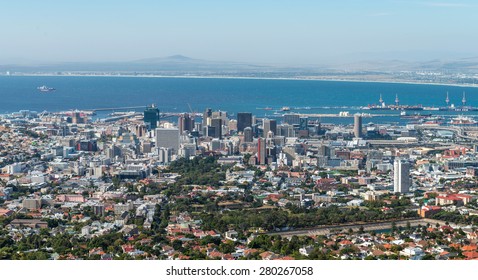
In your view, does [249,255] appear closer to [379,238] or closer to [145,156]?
[379,238]

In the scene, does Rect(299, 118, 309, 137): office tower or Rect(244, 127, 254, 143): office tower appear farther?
Rect(299, 118, 309, 137): office tower

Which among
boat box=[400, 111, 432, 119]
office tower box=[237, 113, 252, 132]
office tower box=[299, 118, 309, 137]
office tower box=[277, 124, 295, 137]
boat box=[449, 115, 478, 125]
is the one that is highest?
office tower box=[237, 113, 252, 132]

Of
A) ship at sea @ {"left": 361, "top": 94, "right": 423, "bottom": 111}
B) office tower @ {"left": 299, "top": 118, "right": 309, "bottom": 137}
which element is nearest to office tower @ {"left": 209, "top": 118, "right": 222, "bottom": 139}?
office tower @ {"left": 299, "top": 118, "right": 309, "bottom": 137}

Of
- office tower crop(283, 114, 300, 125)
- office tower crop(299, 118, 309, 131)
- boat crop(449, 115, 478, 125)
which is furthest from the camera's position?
boat crop(449, 115, 478, 125)

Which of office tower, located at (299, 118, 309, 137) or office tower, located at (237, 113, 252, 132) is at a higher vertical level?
office tower, located at (237, 113, 252, 132)

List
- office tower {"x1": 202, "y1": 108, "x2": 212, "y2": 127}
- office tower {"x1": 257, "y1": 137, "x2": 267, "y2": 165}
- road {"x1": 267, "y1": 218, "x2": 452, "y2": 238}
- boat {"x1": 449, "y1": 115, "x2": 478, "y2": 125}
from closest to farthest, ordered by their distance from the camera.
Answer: road {"x1": 267, "y1": 218, "x2": 452, "y2": 238}, office tower {"x1": 257, "y1": 137, "x2": 267, "y2": 165}, office tower {"x1": 202, "y1": 108, "x2": 212, "y2": 127}, boat {"x1": 449, "y1": 115, "x2": 478, "y2": 125}

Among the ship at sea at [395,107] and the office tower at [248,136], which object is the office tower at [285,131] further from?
the ship at sea at [395,107]

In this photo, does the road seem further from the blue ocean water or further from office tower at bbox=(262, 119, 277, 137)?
the blue ocean water

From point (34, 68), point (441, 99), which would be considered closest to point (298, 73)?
point (34, 68)
